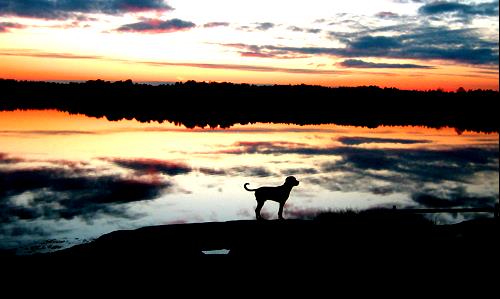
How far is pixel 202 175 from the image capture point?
86.4ft

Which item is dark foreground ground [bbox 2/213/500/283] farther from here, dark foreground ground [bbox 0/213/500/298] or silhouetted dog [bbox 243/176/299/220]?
silhouetted dog [bbox 243/176/299/220]

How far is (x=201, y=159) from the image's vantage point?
31812 millimetres

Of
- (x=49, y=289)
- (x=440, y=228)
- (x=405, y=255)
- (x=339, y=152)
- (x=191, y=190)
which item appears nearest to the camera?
(x=49, y=289)

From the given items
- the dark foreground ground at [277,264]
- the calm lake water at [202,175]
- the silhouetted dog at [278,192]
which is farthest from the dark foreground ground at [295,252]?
the calm lake water at [202,175]

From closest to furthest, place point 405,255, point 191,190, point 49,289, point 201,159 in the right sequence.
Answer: point 49,289
point 405,255
point 191,190
point 201,159

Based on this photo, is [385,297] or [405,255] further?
[405,255]

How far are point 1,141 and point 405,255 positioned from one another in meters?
33.9

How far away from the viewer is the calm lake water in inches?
701

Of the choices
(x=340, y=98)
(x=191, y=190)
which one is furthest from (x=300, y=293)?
(x=340, y=98)

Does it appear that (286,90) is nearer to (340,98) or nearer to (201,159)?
(340,98)

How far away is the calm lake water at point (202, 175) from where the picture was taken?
58.4 ft

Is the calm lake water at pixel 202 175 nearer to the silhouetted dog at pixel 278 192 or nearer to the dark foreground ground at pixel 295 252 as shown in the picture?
the dark foreground ground at pixel 295 252

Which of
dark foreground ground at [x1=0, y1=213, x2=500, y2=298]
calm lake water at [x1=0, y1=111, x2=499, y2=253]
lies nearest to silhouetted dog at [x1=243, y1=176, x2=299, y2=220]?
dark foreground ground at [x1=0, y1=213, x2=500, y2=298]

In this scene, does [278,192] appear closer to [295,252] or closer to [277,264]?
[295,252]
